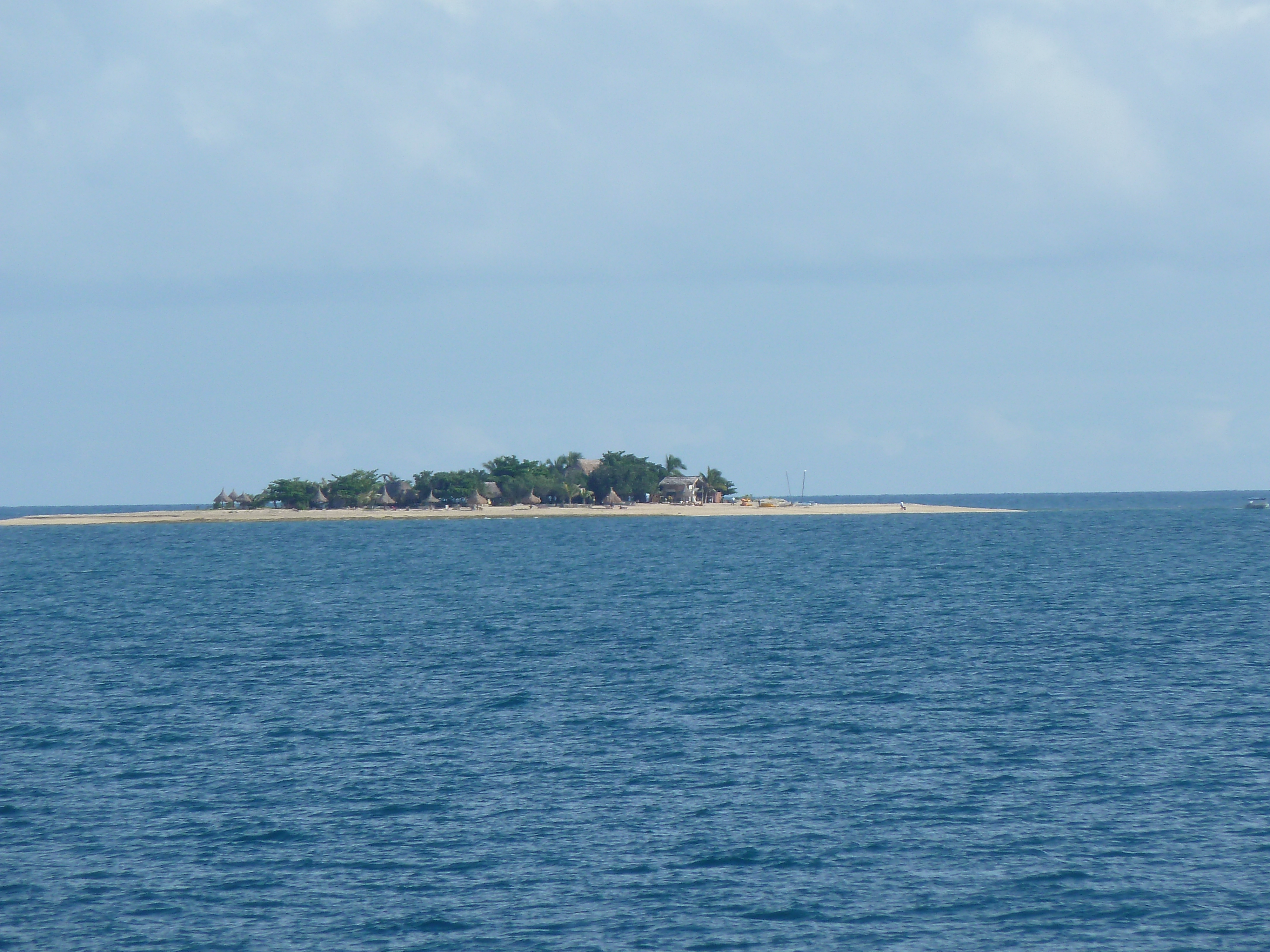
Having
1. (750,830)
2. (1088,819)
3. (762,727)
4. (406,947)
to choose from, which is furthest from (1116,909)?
(762,727)

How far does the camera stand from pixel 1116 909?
74.0ft

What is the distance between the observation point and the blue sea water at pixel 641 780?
22500 mm

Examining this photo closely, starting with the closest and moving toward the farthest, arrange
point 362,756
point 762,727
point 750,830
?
point 750,830
point 362,756
point 762,727

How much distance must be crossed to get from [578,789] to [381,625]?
3848cm

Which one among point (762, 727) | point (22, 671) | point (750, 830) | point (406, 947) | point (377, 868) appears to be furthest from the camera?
point (22, 671)

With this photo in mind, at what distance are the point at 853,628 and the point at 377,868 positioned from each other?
4166cm

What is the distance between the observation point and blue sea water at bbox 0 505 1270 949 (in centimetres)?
2250

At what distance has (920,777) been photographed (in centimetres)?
3150

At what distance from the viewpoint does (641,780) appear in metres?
31.4

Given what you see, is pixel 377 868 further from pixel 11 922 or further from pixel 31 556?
pixel 31 556

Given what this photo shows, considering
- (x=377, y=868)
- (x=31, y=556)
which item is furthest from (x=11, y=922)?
(x=31, y=556)

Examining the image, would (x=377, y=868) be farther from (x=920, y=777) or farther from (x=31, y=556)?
(x=31, y=556)

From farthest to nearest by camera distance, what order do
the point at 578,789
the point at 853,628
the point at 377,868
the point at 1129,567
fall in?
the point at 1129,567 < the point at 853,628 < the point at 578,789 < the point at 377,868

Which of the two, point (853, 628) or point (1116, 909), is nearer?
point (1116, 909)
